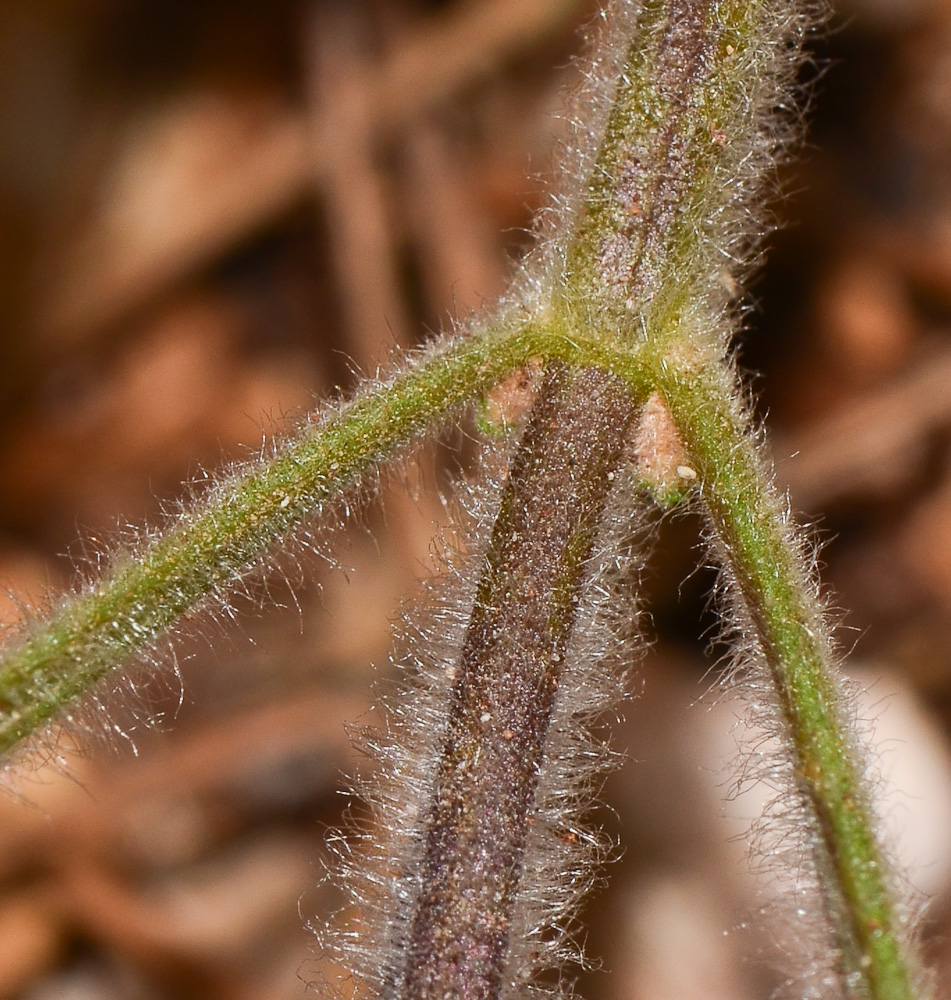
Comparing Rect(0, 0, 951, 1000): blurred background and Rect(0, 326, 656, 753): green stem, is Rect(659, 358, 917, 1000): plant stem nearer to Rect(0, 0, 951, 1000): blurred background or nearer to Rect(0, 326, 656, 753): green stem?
Rect(0, 326, 656, 753): green stem

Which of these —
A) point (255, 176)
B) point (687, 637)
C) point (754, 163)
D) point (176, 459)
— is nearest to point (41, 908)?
point (176, 459)

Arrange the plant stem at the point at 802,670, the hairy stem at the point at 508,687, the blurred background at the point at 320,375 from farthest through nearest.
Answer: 1. the blurred background at the point at 320,375
2. the hairy stem at the point at 508,687
3. the plant stem at the point at 802,670

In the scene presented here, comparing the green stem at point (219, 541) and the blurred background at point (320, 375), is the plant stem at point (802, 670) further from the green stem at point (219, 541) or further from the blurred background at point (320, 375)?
the blurred background at point (320, 375)

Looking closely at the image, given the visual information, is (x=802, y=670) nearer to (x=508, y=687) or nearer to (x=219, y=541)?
(x=508, y=687)

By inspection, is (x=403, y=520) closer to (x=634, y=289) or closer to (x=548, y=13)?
(x=548, y=13)

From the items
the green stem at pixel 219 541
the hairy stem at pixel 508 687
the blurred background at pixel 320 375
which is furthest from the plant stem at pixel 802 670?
the blurred background at pixel 320 375

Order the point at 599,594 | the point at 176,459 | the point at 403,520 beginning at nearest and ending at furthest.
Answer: the point at 599,594 → the point at 403,520 → the point at 176,459

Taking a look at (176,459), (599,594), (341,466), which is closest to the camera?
(341,466)
